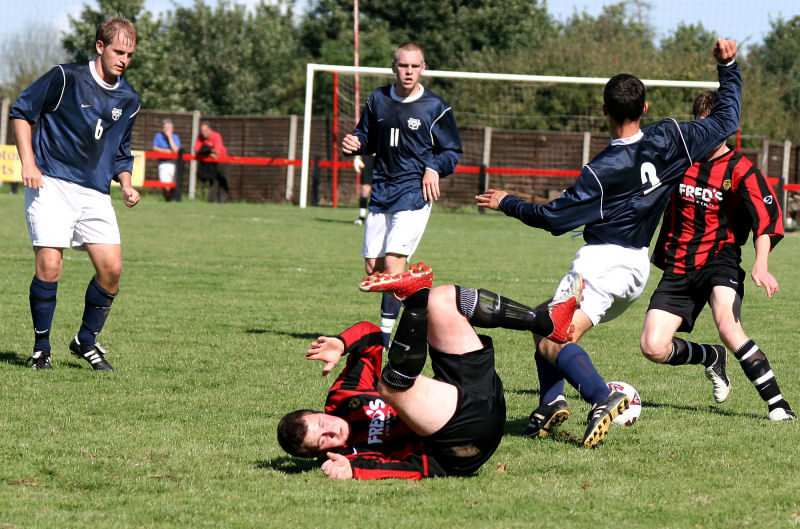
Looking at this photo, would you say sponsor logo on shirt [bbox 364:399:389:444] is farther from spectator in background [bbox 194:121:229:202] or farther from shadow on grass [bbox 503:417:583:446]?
spectator in background [bbox 194:121:229:202]

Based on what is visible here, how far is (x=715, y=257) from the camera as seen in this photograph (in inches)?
258

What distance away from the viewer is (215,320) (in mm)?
9844

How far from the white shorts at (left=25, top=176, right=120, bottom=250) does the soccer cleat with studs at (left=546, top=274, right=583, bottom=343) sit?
11.3 feet

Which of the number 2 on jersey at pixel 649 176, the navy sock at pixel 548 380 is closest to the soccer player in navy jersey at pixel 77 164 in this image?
the navy sock at pixel 548 380

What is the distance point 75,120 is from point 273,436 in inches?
111

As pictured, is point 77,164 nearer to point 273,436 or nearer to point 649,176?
point 273,436

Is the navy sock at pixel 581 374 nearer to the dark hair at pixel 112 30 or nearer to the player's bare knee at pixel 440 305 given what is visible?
the player's bare knee at pixel 440 305

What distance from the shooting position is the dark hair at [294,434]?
4898 millimetres

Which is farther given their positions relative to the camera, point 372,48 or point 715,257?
point 372,48

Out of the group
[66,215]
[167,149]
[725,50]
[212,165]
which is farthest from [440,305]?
[167,149]

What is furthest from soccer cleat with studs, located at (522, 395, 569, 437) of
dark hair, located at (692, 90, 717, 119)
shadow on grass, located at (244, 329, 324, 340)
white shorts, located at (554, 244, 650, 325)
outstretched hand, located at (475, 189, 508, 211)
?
shadow on grass, located at (244, 329, 324, 340)

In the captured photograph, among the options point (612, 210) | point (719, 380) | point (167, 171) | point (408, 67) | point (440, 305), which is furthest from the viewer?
point (167, 171)

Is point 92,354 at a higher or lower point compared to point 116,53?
lower

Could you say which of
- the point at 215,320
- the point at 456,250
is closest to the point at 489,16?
the point at 456,250
